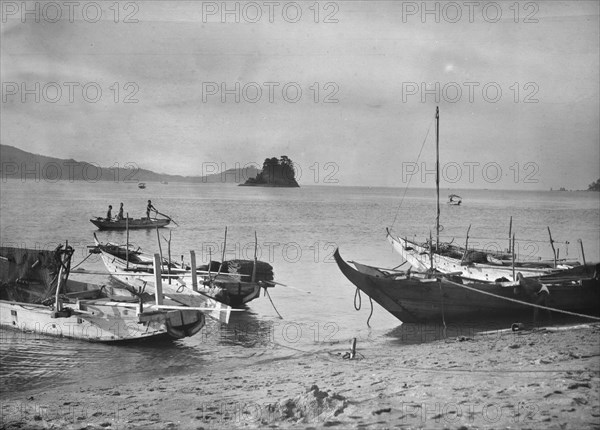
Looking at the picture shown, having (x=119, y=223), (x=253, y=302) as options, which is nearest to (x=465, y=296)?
(x=253, y=302)

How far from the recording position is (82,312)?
1279 cm

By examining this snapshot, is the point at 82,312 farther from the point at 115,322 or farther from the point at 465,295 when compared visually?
the point at 465,295

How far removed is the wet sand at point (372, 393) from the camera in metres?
6.09

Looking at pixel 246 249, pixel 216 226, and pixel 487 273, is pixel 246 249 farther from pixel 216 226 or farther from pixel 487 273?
pixel 487 273

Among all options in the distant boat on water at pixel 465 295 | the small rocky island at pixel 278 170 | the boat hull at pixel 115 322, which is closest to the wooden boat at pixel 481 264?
the distant boat on water at pixel 465 295

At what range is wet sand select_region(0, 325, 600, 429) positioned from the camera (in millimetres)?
6094

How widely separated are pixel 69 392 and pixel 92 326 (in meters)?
3.47

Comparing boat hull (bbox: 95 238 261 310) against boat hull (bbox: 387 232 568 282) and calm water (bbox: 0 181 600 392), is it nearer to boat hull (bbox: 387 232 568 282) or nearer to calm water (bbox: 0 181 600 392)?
calm water (bbox: 0 181 600 392)

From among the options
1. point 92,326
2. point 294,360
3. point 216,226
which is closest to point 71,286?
point 92,326

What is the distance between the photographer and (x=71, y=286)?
50.6ft

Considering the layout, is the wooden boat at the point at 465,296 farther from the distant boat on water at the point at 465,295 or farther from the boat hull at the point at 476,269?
the boat hull at the point at 476,269

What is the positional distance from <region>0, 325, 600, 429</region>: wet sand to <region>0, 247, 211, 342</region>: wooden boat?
76.3 inches

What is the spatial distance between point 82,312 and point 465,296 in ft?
29.7

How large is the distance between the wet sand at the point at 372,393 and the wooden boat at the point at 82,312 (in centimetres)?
194
